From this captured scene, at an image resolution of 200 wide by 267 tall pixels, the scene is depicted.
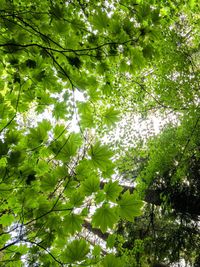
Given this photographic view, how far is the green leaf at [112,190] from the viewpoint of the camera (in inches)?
41.8

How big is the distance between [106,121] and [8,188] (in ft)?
1.89

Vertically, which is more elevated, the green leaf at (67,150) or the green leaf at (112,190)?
the green leaf at (67,150)

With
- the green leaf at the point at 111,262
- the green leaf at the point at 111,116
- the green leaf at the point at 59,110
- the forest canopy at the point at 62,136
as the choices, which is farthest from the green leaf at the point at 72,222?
the green leaf at the point at 59,110

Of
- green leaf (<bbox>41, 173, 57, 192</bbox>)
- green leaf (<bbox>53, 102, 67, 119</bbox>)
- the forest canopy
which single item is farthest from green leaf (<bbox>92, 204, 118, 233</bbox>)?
green leaf (<bbox>53, 102, 67, 119</bbox>)

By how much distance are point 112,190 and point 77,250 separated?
0.27 meters

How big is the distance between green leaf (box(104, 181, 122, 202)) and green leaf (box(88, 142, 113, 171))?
0.10m

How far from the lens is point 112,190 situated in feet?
3.52

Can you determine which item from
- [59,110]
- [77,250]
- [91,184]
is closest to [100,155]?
[91,184]

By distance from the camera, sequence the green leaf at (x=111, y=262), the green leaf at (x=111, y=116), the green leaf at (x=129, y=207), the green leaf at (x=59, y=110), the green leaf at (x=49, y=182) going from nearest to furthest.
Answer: the green leaf at (x=111, y=262) < the green leaf at (x=129, y=207) < the green leaf at (x=49, y=182) < the green leaf at (x=111, y=116) < the green leaf at (x=59, y=110)

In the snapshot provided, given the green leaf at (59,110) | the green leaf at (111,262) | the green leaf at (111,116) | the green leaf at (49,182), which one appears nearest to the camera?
the green leaf at (111,262)

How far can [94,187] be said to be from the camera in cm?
110

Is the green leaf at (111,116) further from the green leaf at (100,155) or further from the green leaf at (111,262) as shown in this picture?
the green leaf at (111,262)

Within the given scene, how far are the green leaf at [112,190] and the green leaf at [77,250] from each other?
0.20m

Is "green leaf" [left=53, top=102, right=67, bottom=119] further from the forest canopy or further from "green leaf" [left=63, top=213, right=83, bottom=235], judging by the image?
"green leaf" [left=63, top=213, right=83, bottom=235]
